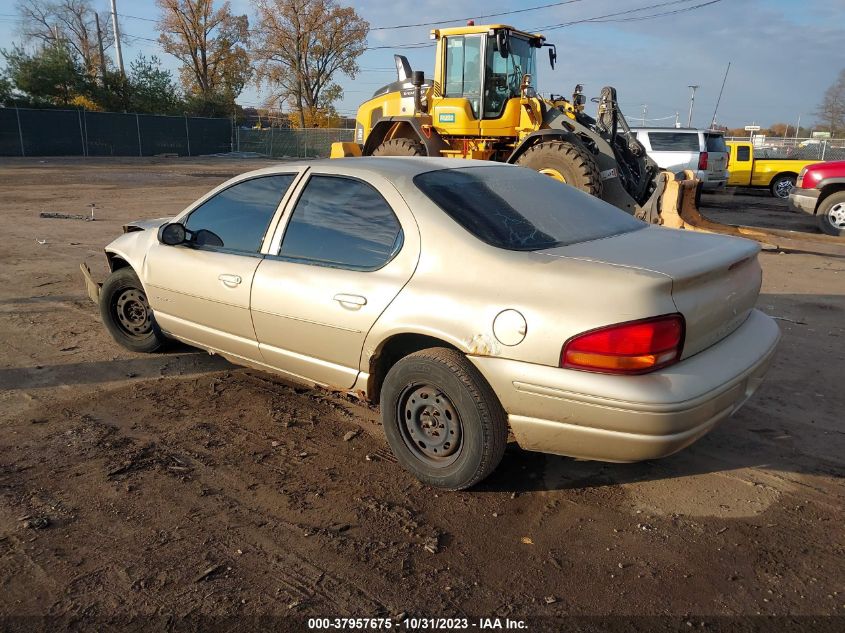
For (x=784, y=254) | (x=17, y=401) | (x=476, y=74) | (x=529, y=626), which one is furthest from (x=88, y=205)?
(x=529, y=626)

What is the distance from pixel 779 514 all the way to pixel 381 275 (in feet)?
7.29

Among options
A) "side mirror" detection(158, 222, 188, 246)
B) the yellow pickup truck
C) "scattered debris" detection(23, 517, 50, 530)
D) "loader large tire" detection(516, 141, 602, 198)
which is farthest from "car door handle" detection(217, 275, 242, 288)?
the yellow pickup truck

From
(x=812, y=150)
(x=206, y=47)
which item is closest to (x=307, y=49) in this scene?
(x=206, y=47)

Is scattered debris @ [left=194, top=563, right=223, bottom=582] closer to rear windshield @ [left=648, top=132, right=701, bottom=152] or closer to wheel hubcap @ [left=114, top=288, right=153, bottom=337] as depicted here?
wheel hubcap @ [left=114, top=288, right=153, bottom=337]

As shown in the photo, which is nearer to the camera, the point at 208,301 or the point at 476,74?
the point at 208,301

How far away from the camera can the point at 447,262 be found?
3.09 m

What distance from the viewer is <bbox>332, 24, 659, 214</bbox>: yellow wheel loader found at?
420 inches

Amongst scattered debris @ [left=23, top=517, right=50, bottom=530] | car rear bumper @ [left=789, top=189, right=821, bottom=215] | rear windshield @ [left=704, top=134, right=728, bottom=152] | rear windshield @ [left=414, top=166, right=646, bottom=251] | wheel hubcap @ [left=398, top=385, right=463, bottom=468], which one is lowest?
scattered debris @ [left=23, top=517, right=50, bottom=530]

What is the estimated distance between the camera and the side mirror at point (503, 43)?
1074cm

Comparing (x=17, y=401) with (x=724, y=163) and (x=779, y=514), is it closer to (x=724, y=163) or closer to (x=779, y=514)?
(x=779, y=514)

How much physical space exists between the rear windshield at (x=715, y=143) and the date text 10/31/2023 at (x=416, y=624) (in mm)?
17868

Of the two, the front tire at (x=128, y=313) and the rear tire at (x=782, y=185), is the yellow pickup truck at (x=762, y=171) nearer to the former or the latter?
the rear tire at (x=782, y=185)

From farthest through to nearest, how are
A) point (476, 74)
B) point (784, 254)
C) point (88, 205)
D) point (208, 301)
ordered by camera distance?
point (88, 205) → point (476, 74) → point (784, 254) → point (208, 301)

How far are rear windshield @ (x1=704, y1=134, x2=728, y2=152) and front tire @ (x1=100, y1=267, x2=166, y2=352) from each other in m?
16.6
